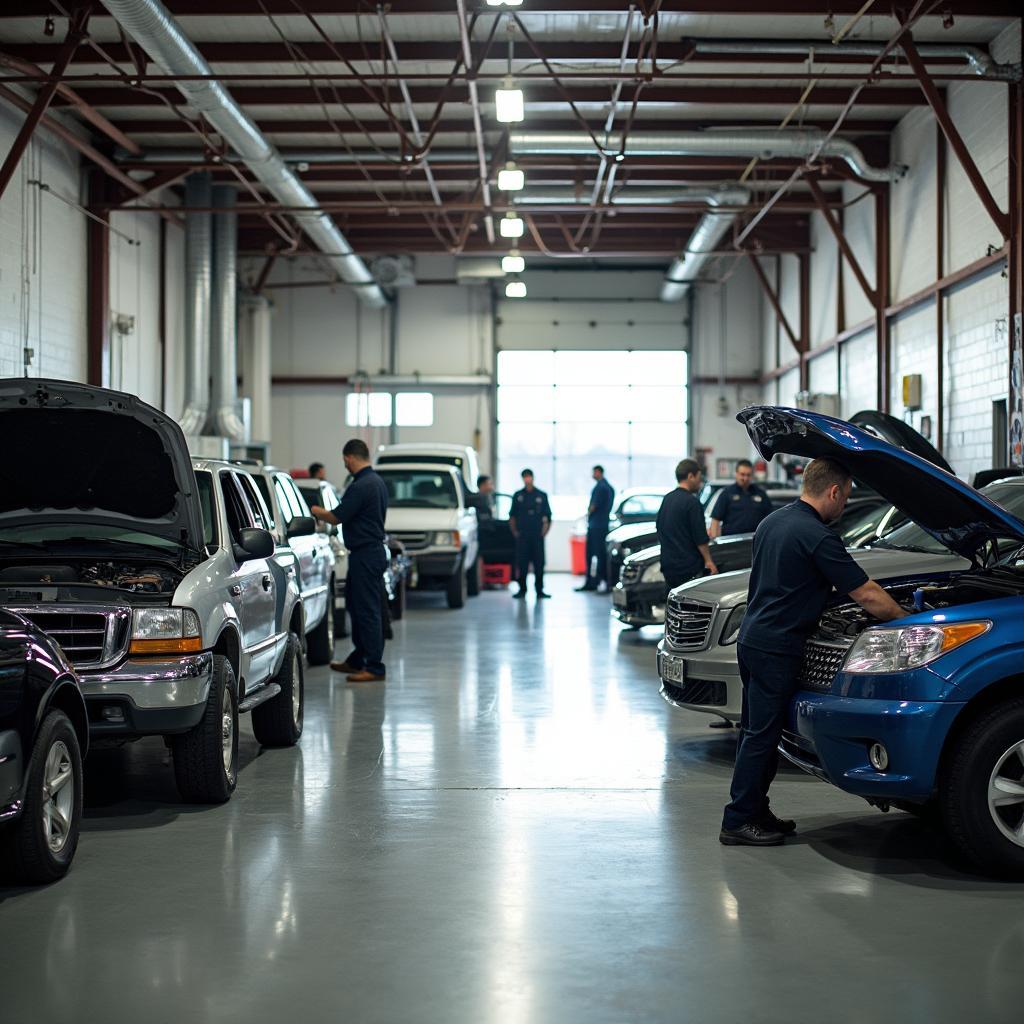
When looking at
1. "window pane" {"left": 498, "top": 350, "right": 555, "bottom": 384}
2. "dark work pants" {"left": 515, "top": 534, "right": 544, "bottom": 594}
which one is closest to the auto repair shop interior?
"dark work pants" {"left": 515, "top": 534, "right": 544, "bottom": 594}

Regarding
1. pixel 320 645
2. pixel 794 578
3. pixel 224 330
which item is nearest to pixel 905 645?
pixel 794 578

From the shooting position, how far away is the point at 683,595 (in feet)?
26.0

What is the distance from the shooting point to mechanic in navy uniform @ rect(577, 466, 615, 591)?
23.2 metres

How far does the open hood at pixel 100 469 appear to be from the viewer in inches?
264

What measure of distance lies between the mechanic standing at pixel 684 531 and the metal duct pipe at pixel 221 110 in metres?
6.34

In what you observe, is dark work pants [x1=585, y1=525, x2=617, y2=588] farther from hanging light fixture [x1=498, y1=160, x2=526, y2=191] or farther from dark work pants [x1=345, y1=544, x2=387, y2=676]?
dark work pants [x1=345, y1=544, x2=387, y2=676]

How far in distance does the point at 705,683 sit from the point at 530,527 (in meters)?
14.4

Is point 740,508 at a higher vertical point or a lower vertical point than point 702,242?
lower

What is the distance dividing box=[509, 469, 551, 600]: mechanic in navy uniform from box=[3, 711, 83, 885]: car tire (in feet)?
53.3

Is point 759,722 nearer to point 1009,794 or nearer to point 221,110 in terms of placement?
point 1009,794

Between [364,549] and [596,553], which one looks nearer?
[364,549]

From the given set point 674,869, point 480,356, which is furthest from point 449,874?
point 480,356

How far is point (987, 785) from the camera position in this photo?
17.0 feet

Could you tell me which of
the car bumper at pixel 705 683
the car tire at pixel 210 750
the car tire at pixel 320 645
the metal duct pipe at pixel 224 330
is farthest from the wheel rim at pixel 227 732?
the metal duct pipe at pixel 224 330
